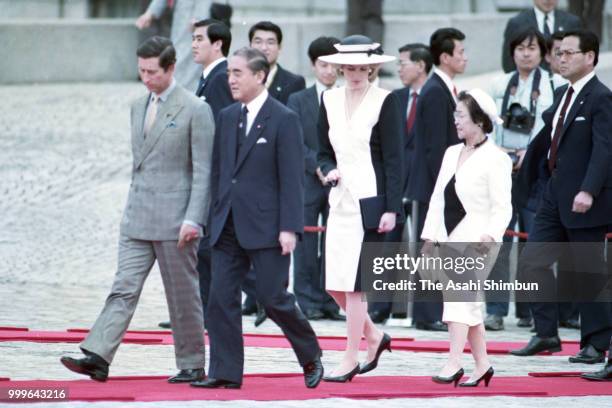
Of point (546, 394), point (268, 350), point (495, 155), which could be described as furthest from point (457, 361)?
point (268, 350)

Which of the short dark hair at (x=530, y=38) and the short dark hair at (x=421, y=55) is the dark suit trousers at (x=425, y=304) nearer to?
the short dark hair at (x=421, y=55)

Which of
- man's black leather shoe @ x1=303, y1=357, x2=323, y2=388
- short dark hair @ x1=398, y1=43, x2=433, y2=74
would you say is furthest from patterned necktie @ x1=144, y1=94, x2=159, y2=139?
short dark hair @ x1=398, y1=43, x2=433, y2=74

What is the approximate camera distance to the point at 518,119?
13.3 m

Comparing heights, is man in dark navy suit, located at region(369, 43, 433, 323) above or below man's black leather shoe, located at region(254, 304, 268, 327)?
above

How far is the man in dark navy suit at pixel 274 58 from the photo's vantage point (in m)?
13.2

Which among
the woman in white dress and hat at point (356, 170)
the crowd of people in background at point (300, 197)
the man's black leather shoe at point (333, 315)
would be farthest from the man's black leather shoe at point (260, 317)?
the woman in white dress and hat at point (356, 170)

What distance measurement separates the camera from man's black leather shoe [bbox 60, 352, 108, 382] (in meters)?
9.21

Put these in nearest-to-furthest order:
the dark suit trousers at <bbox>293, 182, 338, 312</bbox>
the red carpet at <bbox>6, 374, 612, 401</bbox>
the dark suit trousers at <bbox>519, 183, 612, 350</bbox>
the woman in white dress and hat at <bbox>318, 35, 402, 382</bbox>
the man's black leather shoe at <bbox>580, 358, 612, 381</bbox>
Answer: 1. the red carpet at <bbox>6, 374, 612, 401</bbox>
2. the woman in white dress and hat at <bbox>318, 35, 402, 382</bbox>
3. the man's black leather shoe at <bbox>580, 358, 612, 381</bbox>
4. the dark suit trousers at <bbox>519, 183, 612, 350</bbox>
5. the dark suit trousers at <bbox>293, 182, 338, 312</bbox>

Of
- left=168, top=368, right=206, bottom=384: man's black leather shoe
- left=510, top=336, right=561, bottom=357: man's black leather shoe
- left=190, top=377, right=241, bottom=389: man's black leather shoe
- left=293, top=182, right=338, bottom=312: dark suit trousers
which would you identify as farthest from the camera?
left=293, top=182, right=338, bottom=312: dark suit trousers

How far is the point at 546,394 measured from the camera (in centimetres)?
959

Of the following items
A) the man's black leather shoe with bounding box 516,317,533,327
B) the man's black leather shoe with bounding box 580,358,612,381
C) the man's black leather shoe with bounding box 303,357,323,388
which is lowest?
the man's black leather shoe with bounding box 516,317,533,327

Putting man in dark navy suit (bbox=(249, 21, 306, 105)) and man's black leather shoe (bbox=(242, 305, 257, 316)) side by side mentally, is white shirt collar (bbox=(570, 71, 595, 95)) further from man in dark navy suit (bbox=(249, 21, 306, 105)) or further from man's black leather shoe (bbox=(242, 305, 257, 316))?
man's black leather shoe (bbox=(242, 305, 257, 316))

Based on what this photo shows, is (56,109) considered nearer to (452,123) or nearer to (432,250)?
(452,123)

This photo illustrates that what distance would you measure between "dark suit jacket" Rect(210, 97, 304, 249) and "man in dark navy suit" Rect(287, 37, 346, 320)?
3.79 m
